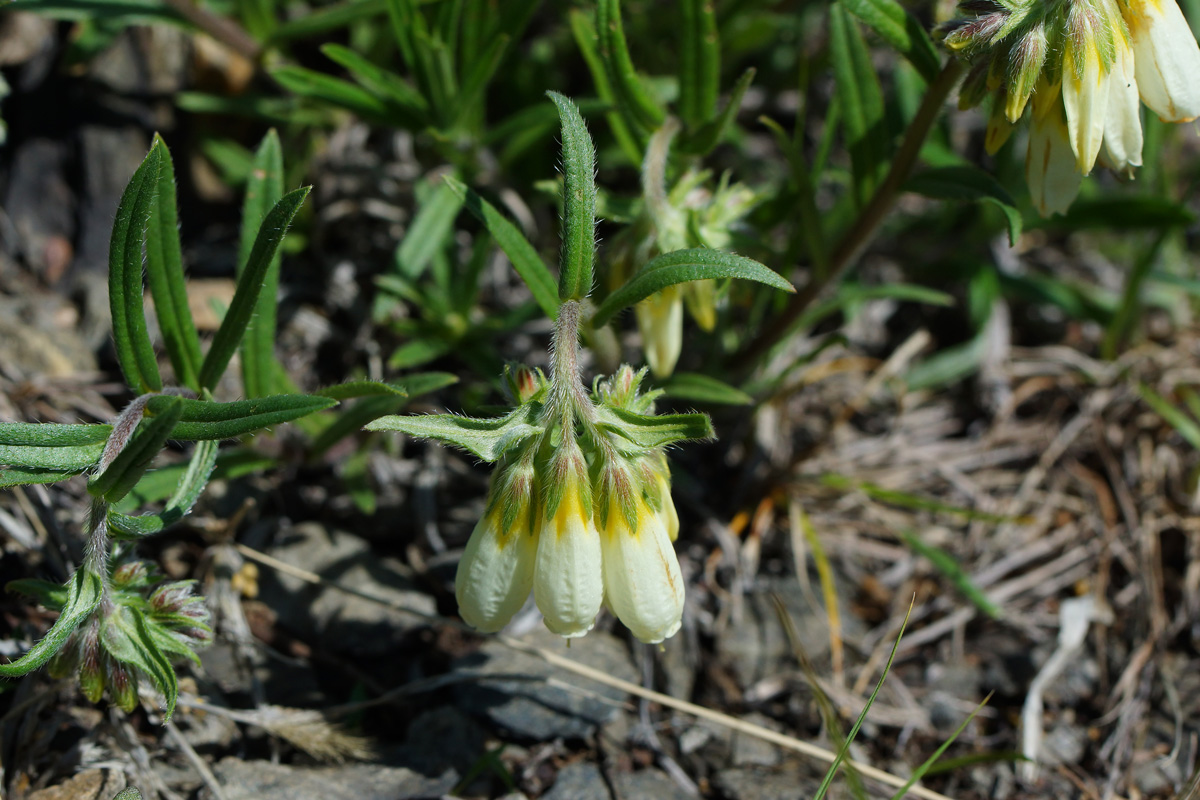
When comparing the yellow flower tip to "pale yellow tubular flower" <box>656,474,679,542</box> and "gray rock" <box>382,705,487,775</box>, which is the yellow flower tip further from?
"gray rock" <box>382,705,487,775</box>

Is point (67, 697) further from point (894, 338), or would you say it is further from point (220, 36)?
point (894, 338)

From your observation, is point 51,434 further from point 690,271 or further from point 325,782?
point 690,271

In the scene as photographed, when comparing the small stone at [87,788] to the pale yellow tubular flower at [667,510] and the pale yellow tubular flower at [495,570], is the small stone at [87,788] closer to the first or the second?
the pale yellow tubular flower at [495,570]

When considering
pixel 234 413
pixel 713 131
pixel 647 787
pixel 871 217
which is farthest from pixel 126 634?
pixel 871 217

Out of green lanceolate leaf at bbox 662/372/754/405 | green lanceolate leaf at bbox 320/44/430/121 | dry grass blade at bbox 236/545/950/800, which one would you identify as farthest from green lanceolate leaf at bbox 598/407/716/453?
green lanceolate leaf at bbox 320/44/430/121

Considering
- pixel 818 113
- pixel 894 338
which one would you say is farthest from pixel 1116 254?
pixel 818 113

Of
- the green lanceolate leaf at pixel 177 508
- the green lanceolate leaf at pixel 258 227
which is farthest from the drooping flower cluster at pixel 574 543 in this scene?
the green lanceolate leaf at pixel 258 227

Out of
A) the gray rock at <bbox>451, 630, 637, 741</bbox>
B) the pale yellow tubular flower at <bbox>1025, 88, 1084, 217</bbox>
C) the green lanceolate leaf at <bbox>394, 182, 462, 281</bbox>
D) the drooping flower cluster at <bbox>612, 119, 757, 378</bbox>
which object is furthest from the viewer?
the green lanceolate leaf at <bbox>394, 182, 462, 281</bbox>
